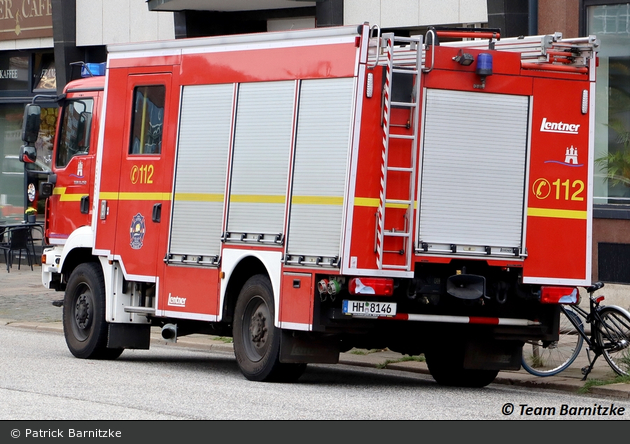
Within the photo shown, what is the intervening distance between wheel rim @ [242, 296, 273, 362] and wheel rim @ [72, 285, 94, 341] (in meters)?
2.71

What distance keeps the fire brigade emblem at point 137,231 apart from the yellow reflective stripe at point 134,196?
20 centimetres

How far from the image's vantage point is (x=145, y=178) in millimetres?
12805

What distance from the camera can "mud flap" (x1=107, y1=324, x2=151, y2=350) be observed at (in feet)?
43.5

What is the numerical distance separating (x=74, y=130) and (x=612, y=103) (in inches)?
316

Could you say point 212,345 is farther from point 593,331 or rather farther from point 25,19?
point 25,19

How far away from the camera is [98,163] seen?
44.2 feet

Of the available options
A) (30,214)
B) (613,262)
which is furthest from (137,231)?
(30,214)

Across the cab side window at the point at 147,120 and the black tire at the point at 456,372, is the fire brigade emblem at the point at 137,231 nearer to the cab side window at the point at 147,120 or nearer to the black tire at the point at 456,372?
the cab side window at the point at 147,120

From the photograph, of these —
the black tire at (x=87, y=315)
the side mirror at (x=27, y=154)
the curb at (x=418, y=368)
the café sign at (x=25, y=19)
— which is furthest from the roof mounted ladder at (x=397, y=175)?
the café sign at (x=25, y=19)

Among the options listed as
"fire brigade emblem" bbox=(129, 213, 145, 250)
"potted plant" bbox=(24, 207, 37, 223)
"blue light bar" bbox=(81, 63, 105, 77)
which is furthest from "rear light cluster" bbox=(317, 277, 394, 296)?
"potted plant" bbox=(24, 207, 37, 223)

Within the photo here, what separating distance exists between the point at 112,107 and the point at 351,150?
3.98 meters

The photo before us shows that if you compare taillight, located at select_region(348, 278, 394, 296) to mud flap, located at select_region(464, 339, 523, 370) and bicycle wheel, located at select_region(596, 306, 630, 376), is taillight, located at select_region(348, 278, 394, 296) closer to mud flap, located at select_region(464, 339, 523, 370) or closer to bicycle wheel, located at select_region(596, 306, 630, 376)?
mud flap, located at select_region(464, 339, 523, 370)

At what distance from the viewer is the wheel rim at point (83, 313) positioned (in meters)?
13.6

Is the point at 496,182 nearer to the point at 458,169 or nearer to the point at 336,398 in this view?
the point at 458,169
